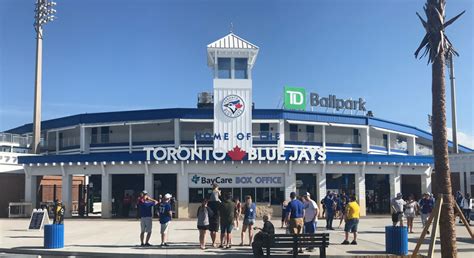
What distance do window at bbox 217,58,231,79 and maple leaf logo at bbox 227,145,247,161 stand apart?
4.90 metres

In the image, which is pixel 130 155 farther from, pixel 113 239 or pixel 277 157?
pixel 113 239

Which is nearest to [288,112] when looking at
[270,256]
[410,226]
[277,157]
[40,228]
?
[277,157]

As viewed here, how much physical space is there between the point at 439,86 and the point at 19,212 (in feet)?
93.2

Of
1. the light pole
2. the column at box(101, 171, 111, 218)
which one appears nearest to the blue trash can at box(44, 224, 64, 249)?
the column at box(101, 171, 111, 218)

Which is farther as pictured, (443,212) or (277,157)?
(277,157)

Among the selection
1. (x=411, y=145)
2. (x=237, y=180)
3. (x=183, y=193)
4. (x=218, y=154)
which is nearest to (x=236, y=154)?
(x=218, y=154)

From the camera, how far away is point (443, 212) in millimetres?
12164

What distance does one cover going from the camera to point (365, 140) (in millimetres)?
37031

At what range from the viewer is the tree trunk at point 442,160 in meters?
12.0

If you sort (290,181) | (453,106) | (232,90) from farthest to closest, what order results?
(453,106)
(232,90)
(290,181)

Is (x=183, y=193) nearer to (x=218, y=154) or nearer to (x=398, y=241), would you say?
(x=218, y=154)

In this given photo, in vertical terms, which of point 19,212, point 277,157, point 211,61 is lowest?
point 19,212

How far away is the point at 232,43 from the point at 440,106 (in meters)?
21.2

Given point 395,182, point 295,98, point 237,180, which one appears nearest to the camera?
point 237,180
